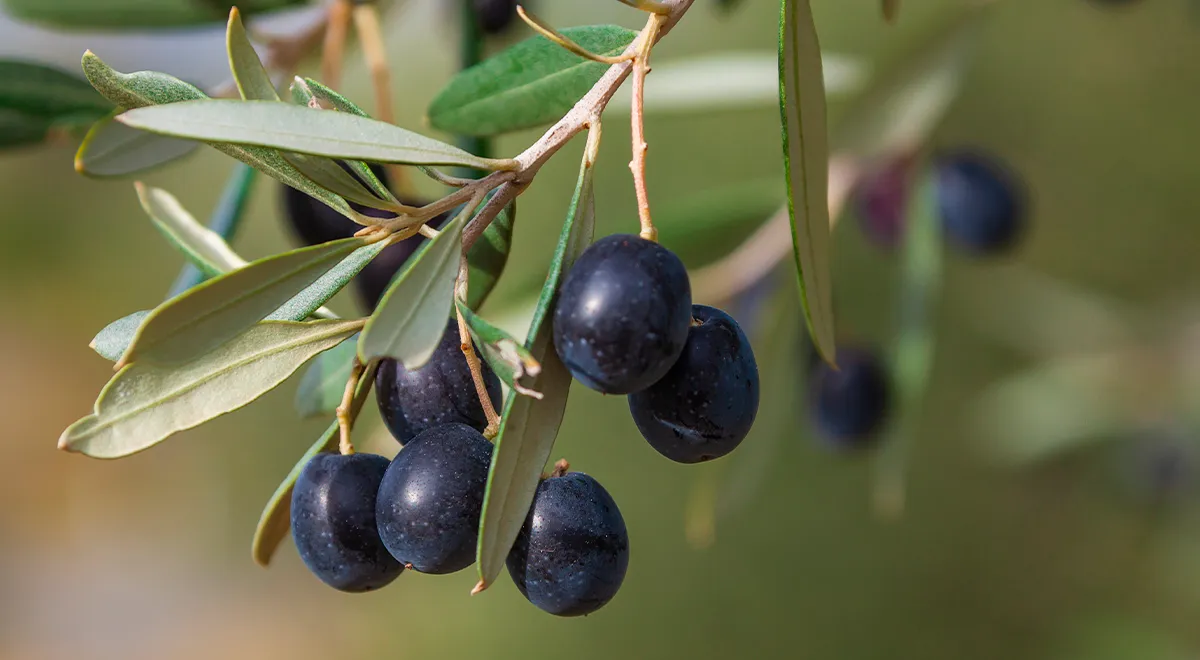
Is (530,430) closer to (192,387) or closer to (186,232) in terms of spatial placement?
(192,387)

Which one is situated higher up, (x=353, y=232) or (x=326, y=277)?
(x=326, y=277)

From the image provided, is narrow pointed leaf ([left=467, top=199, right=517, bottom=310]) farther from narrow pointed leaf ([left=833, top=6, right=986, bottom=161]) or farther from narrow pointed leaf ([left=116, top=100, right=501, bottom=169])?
narrow pointed leaf ([left=833, top=6, right=986, bottom=161])

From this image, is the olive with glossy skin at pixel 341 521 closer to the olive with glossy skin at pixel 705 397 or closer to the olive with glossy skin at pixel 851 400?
the olive with glossy skin at pixel 705 397

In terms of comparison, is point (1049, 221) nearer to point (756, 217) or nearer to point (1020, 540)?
point (1020, 540)

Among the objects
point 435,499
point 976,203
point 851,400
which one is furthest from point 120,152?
point 976,203

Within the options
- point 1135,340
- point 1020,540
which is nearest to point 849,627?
point 1020,540

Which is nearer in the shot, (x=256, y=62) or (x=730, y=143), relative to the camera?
(x=256, y=62)

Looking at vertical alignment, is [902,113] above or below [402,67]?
above
